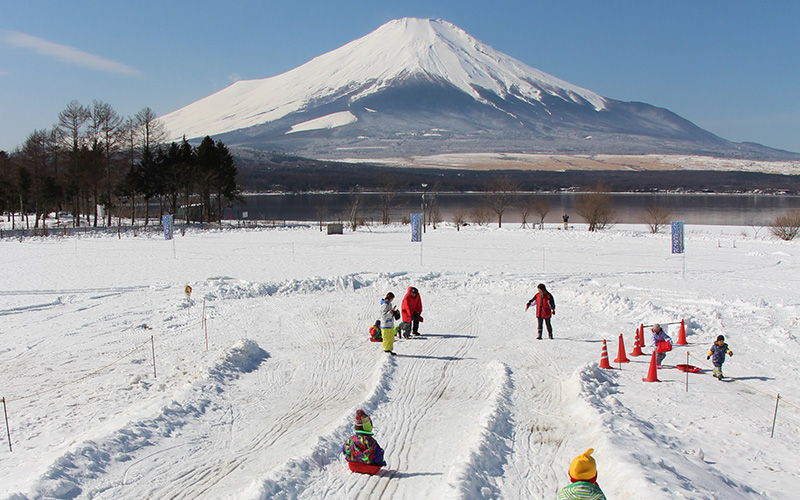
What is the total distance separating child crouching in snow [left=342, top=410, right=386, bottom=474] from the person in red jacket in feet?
25.2

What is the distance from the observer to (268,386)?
37.4ft

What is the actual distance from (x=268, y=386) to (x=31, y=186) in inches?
2487

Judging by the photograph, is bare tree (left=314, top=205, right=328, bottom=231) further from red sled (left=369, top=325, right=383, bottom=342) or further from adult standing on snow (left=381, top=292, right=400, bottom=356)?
adult standing on snow (left=381, top=292, right=400, bottom=356)

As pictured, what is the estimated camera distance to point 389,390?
10992 millimetres

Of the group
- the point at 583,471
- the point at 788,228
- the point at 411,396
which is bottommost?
the point at 411,396

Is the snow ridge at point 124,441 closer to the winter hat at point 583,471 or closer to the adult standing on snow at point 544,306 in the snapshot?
the winter hat at point 583,471

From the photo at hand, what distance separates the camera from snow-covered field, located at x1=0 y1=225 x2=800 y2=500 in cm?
732

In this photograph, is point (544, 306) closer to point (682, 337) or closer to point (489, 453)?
point (682, 337)

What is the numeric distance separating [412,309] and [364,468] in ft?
26.1

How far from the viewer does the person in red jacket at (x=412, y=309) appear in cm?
1518

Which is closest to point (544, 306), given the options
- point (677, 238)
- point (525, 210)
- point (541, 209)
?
point (677, 238)

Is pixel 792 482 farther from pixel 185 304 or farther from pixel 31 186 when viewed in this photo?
pixel 31 186

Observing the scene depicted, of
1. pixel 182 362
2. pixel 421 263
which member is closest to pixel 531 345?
pixel 182 362

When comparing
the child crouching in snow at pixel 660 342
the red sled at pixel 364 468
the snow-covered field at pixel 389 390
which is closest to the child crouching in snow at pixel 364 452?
the red sled at pixel 364 468
